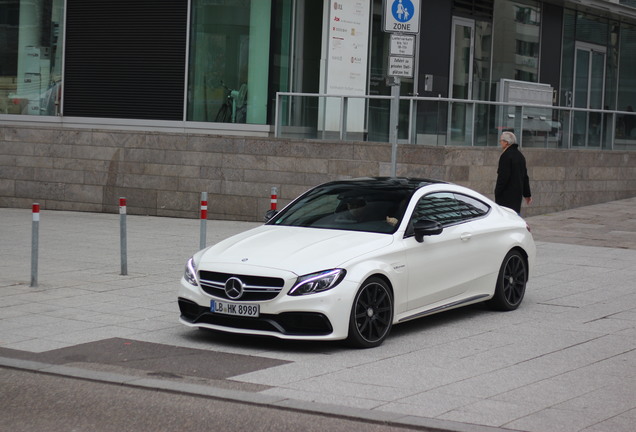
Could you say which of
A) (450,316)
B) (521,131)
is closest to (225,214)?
(521,131)

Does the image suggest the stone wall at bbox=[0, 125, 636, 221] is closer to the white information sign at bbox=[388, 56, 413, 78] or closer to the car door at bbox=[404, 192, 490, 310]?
the white information sign at bbox=[388, 56, 413, 78]

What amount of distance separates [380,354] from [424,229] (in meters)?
1.46

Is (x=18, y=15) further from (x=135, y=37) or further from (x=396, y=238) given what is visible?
(x=396, y=238)

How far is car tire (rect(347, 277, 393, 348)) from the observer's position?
8.70 m

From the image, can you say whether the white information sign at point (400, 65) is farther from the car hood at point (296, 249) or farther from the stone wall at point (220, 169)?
the stone wall at point (220, 169)

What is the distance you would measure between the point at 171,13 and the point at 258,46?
2006 millimetres

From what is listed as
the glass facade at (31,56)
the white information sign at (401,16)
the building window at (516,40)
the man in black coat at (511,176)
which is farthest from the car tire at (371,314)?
the building window at (516,40)

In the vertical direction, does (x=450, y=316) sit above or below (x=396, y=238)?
below

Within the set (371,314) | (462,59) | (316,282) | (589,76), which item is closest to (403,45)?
(371,314)

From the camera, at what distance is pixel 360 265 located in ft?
28.9

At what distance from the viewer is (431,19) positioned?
22.7 m

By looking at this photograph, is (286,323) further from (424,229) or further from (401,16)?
(401,16)

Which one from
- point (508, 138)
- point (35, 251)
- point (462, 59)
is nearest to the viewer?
point (35, 251)

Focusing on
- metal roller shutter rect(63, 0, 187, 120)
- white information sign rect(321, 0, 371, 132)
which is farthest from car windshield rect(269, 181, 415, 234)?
metal roller shutter rect(63, 0, 187, 120)
